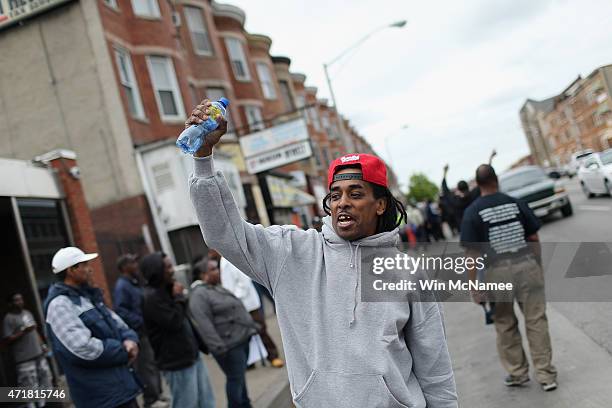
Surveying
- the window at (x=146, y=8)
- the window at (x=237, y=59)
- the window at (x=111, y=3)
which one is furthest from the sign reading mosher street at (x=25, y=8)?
the window at (x=237, y=59)

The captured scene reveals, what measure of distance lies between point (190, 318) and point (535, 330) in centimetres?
327

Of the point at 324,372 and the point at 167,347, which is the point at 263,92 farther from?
the point at 324,372

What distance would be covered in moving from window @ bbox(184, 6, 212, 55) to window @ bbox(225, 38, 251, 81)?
2540 millimetres

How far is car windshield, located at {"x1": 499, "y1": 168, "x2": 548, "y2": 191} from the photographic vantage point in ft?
62.1

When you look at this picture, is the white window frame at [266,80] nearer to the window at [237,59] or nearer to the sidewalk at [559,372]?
the window at [237,59]

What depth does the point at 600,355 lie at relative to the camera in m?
5.60

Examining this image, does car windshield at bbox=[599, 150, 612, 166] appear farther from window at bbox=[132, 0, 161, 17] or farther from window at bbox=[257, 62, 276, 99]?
window at bbox=[257, 62, 276, 99]

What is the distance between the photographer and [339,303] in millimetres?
2537

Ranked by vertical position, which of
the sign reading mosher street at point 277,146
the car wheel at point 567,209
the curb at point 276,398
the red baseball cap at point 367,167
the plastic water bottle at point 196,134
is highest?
the sign reading mosher street at point 277,146

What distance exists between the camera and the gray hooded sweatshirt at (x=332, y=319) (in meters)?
2.45

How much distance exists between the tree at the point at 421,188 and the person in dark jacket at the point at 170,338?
A: 114m

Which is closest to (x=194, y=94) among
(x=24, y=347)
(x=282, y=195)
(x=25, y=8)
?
(x=282, y=195)

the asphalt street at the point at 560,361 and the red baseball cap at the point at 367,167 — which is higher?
the red baseball cap at the point at 367,167

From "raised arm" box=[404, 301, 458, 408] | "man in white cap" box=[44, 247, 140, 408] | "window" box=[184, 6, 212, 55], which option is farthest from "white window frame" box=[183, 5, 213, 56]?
"raised arm" box=[404, 301, 458, 408]
